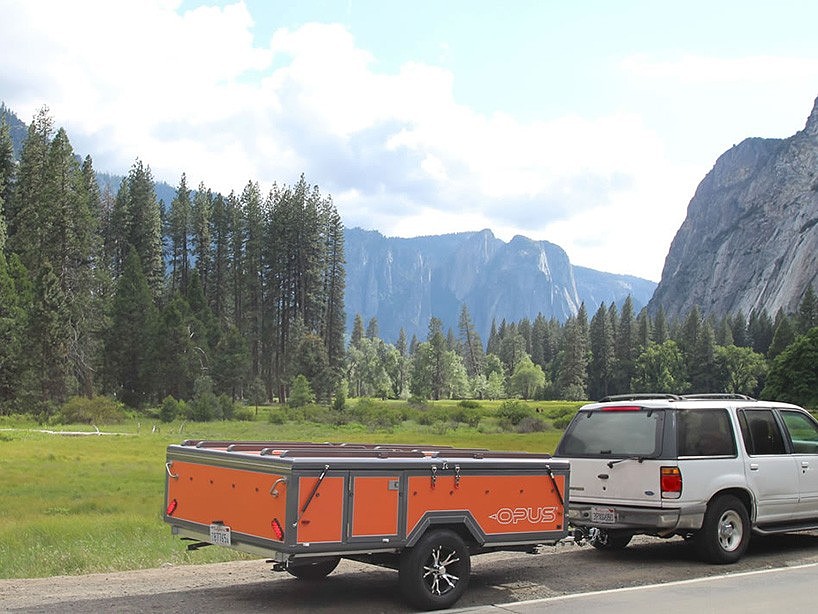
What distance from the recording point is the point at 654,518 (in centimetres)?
1133

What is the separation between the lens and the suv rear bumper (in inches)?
445

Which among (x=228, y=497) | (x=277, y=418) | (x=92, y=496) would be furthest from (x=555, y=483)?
(x=277, y=418)

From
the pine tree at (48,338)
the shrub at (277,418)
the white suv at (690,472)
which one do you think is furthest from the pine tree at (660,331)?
the white suv at (690,472)

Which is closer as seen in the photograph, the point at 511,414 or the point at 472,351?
the point at 511,414

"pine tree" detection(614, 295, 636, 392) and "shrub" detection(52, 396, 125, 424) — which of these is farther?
"pine tree" detection(614, 295, 636, 392)

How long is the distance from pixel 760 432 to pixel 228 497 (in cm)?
787

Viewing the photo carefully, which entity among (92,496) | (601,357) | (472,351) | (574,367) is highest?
(472,351)

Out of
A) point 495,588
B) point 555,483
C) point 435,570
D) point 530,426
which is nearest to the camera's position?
point 435,570

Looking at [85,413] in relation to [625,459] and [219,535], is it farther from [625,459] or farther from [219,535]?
[219,535]

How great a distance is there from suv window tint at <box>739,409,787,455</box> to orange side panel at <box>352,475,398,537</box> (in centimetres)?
608

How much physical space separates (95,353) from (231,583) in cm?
7273

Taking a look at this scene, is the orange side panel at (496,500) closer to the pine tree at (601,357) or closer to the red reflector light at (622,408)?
the red reflector light at (622,408)

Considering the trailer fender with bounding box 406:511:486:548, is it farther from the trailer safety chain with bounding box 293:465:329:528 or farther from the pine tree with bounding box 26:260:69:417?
the pine tree with bounding box 26:260:69:417

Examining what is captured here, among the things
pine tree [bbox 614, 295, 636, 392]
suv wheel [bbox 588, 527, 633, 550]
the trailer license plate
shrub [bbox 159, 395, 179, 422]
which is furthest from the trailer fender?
pine tree [bbox 614, 295, 636, 392]
